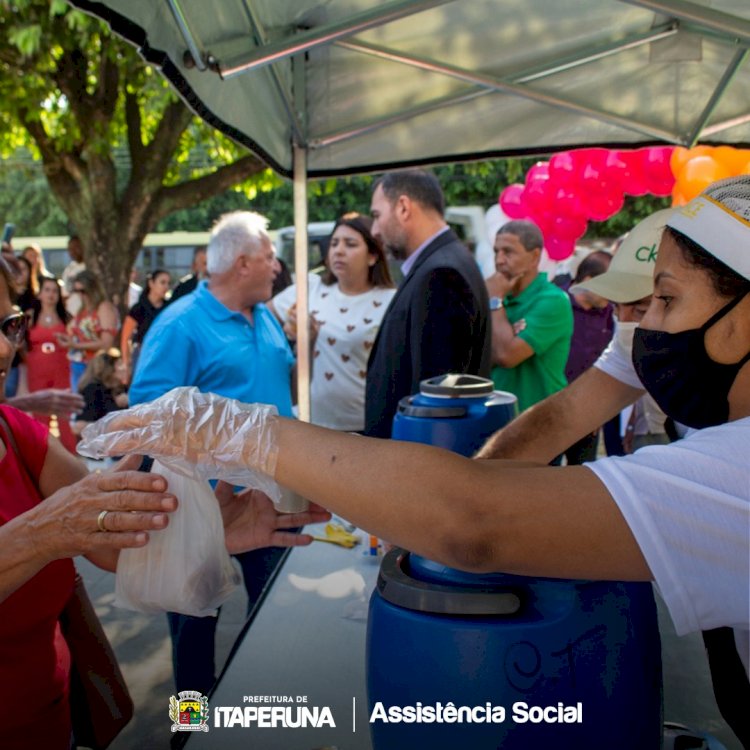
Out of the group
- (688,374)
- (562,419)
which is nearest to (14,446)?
(688,374)

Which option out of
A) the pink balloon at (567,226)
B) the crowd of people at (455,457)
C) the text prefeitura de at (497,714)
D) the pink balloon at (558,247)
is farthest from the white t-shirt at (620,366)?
the pink balloon at (558,247)

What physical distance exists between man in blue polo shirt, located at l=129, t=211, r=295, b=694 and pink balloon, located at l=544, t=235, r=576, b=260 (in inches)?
151

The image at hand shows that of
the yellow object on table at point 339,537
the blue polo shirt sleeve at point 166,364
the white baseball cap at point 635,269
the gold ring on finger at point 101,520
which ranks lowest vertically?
the yellow object on table at point 339,537

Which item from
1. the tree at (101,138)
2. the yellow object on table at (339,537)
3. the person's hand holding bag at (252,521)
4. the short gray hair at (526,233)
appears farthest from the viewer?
the tree at (101,138)

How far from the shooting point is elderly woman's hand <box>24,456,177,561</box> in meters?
1.17

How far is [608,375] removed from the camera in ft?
6.82

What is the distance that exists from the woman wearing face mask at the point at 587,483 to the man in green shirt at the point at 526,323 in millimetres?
2737

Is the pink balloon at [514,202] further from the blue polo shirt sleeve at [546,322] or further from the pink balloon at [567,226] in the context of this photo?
the blue polo shirt sleeve at [546,322]

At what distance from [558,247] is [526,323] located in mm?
2990

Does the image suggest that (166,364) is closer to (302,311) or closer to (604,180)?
(302,311)

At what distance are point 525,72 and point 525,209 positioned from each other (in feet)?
12.8

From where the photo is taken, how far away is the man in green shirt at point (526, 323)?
3.89 m

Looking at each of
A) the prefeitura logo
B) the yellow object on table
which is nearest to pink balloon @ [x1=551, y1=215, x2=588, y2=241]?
the yellow object on table

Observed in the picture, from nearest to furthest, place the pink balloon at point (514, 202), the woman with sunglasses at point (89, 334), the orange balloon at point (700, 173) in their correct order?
the orange balloon at point (700, 173) → the pink balloon at point (514, 202) → the woman with sunglasses at point (89, 334)
